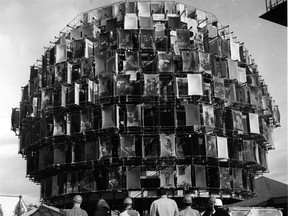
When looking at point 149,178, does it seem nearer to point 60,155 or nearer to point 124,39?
point 60,155

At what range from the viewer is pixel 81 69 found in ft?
143

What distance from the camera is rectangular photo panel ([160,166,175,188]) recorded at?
38.7m

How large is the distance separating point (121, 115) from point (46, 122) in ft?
26.9

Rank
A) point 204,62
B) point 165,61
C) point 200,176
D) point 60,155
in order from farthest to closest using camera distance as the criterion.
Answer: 1. point 204,62
2. point 60,155
3. point 165,61
4. point 200,176

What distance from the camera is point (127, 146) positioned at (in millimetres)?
39125

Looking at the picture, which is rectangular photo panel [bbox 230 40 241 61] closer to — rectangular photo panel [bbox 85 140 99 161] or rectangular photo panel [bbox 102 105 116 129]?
rectangular photo panel [bbox 102 105 116 129]

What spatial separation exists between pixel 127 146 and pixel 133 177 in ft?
9.23

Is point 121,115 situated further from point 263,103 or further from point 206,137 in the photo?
point 263,103

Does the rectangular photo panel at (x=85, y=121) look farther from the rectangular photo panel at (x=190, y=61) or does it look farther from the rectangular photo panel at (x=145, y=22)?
the rectangular photo panel at (x=145, y=22)

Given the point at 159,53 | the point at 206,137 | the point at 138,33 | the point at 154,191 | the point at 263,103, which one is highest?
the point at 138,33

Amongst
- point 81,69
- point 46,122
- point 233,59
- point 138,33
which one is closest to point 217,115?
point 233,59

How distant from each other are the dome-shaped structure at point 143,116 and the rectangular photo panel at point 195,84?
0.12m

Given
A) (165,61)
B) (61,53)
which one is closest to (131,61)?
(165,61)

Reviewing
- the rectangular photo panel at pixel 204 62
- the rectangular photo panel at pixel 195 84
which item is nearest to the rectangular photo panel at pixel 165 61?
the rectangular photo panel at pixel 195 84
